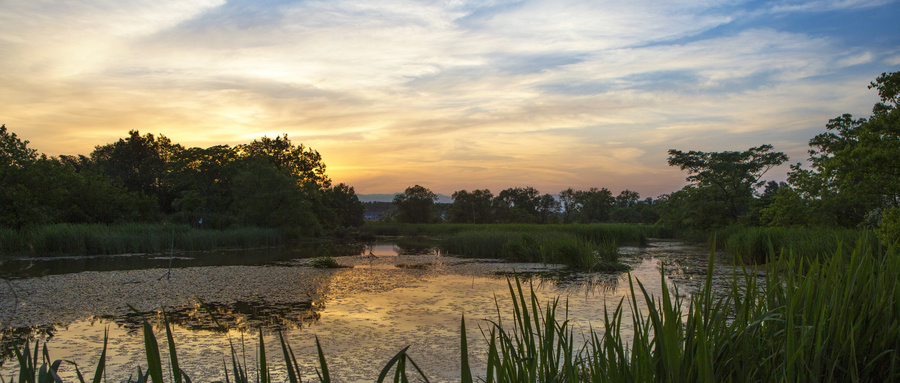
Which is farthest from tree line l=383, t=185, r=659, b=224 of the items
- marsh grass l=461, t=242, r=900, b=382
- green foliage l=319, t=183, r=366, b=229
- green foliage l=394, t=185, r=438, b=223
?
marsh grass l=461, t=242, r=900, b=382

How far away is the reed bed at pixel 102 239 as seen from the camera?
43.1 ft

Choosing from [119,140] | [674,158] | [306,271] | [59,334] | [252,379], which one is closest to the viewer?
[252,379]

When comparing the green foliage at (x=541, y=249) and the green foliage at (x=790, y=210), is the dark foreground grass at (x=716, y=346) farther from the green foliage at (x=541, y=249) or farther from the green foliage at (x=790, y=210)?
the green foliage at (x=790, y=210)

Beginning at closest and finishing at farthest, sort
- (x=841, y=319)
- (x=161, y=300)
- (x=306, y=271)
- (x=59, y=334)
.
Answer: (x=841, y=319)
(x=59, y=334)
(x=161, y=300)
(x=306, y=271)

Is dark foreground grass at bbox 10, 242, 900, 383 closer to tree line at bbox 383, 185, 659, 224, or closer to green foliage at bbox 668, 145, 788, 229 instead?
green foliage at bbox 668, 145, 788, 229

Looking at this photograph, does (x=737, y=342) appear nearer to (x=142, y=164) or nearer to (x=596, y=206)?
(x=142, y=164)

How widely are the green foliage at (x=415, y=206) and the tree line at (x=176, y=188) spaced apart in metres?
7.60

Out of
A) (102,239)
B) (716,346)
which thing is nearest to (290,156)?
(102,239)

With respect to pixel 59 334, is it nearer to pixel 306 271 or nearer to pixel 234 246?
pixel 306 271

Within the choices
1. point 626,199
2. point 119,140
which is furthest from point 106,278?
Result: point 626,199

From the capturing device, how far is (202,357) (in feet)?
13.4

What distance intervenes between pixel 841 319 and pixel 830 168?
867 centimetres

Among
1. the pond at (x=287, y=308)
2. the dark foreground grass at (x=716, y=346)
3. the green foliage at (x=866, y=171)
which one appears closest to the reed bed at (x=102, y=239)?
the pond at (x=287, y=308)

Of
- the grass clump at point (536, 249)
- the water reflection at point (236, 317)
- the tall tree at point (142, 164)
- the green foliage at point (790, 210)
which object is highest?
the tall tree at point (142, 164)
